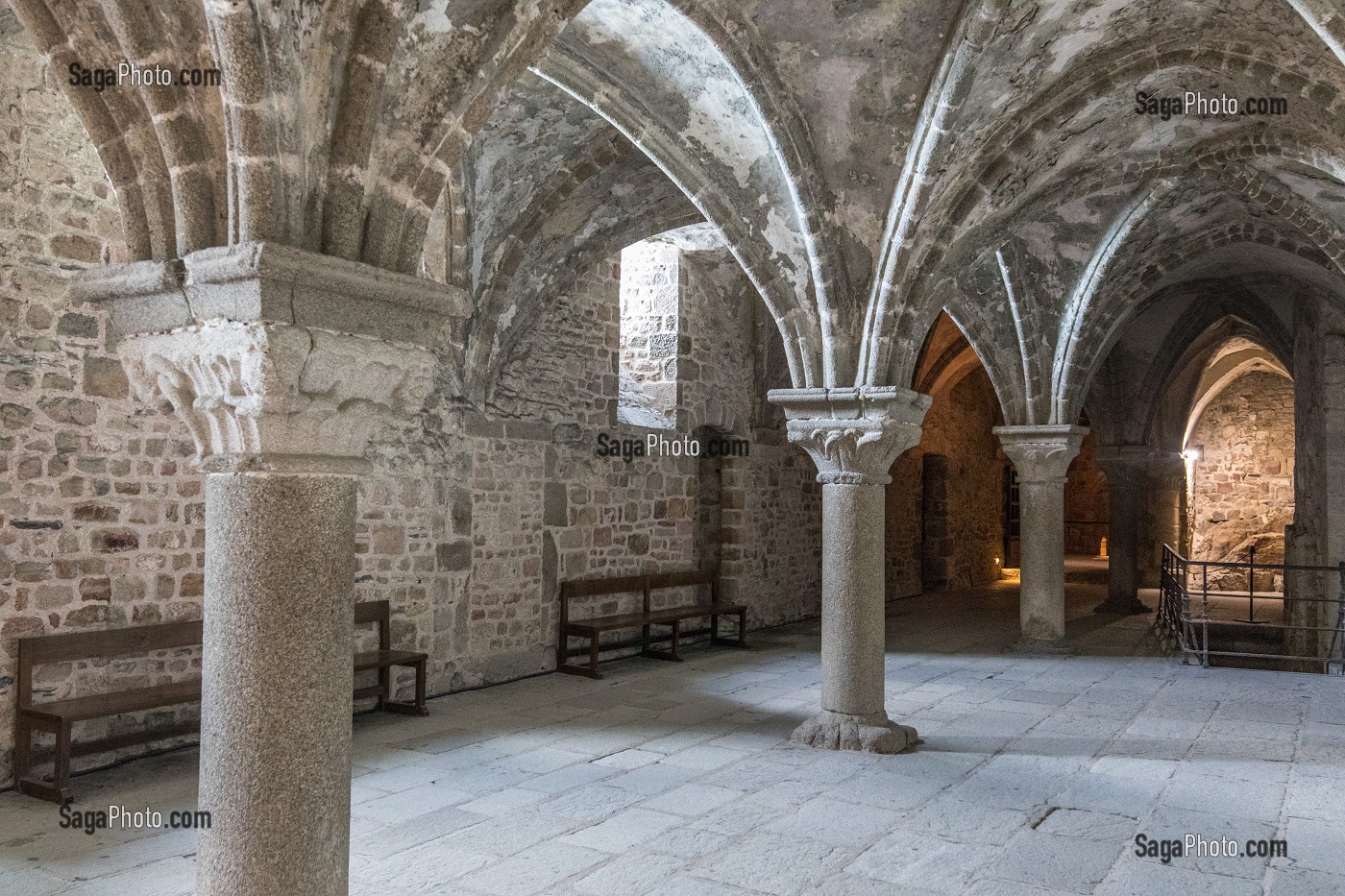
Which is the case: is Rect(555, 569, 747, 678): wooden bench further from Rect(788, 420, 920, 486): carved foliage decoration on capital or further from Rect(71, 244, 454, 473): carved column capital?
Rect(71, 244, 454, 473): carved column capital

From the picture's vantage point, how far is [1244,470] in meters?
17.1

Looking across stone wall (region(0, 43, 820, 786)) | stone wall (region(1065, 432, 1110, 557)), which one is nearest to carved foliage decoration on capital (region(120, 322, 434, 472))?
stone wall (region(0, 43, 820, 786))

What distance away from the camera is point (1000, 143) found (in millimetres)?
5621

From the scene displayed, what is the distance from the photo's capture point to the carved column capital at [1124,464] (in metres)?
12.7

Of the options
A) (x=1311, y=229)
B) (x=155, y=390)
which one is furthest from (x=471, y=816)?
(x=1311, y=229)

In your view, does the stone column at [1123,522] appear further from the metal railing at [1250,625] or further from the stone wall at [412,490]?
the stone wall at [412,490]

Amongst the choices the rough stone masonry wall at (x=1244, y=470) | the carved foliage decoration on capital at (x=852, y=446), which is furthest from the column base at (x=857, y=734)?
the rough stone masonry wall at (x=1244, y=470)

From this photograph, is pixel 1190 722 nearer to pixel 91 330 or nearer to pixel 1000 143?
pixel 1000 143

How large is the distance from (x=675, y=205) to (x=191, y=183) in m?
5.46

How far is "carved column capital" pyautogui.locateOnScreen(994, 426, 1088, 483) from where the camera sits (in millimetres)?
8969

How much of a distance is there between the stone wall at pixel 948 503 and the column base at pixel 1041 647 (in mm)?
4314

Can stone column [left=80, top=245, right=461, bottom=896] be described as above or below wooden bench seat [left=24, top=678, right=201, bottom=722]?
above

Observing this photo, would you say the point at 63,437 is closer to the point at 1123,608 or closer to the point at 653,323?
the point at 653,323

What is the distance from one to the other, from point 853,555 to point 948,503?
974cm
